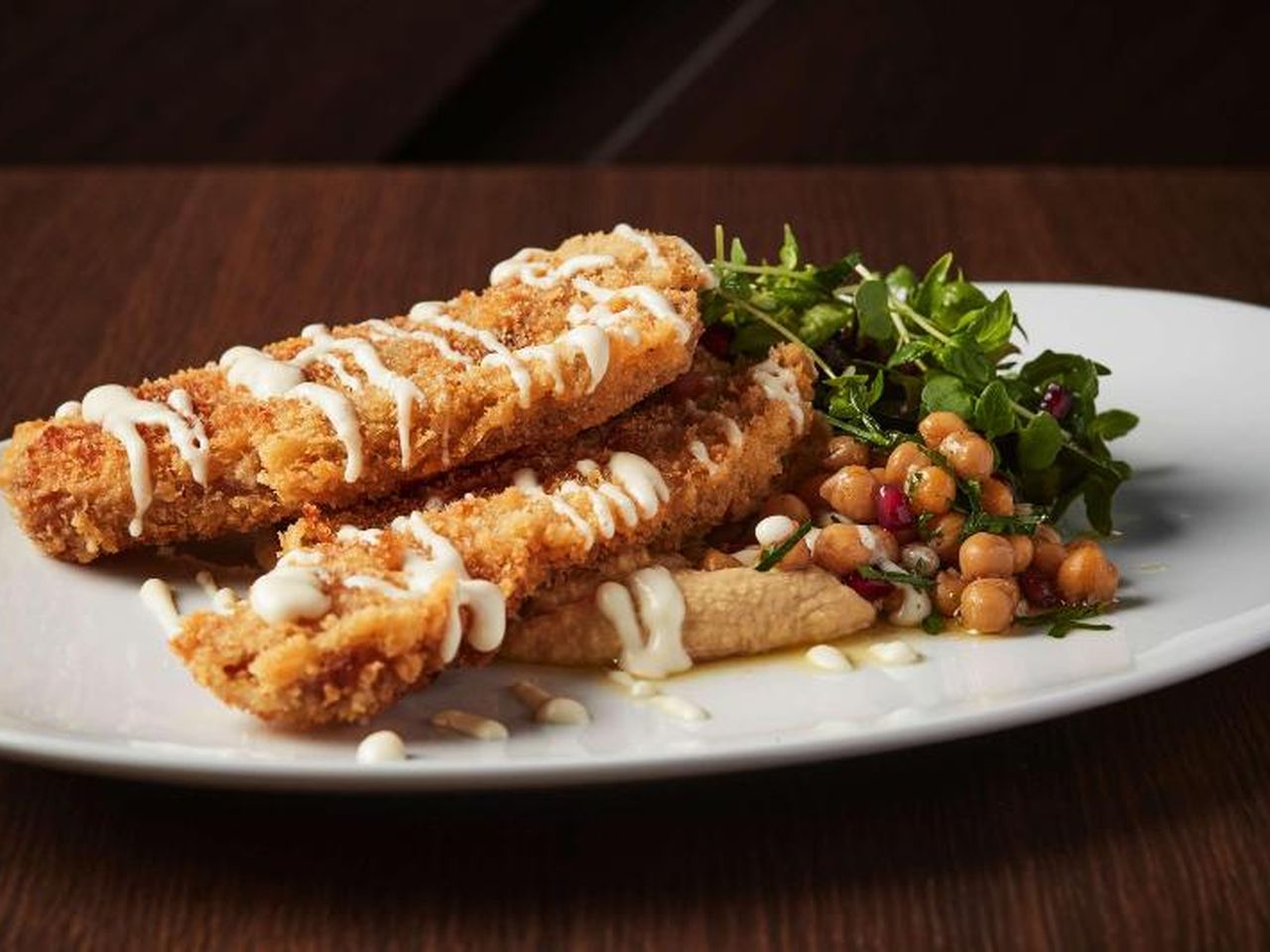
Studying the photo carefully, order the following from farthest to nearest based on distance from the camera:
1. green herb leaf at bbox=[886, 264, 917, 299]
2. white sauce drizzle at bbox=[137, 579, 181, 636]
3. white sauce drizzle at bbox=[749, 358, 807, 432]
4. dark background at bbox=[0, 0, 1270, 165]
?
1. dark background at bbox=[0, 0, 1270, 165]
2. green herb leaf at bbox=[886, 264, 917, 299]
3. white sauce drizzle at bbox=[749, 358, 807, 432]
4. white sauce drizzle at bbox=[137, 579, 181, 636]

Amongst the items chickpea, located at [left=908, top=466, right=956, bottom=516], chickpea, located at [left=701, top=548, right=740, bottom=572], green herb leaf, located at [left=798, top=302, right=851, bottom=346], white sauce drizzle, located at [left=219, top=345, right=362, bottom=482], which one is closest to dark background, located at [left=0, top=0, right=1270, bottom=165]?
green herb leaf, located at [left=798, top=302, right=851, bottom=346]

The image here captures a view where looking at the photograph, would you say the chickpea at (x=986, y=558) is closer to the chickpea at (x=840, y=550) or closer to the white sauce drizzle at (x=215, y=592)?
the chickpea at (x=840, y=550)

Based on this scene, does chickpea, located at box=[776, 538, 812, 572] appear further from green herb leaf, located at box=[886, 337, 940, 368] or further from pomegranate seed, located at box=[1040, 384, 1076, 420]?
pomegranate seed, located at box=[1040, 384, 1076, 420]

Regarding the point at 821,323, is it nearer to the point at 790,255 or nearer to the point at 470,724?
the point at 790,255

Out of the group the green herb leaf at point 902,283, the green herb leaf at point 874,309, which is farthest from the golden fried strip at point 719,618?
the green herb leaf at point 902,283

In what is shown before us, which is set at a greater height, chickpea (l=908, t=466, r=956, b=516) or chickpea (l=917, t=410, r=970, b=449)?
chickpea (l=917, t=410, r=970, b=449)

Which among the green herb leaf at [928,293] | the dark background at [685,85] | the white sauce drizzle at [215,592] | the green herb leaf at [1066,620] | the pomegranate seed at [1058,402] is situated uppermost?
the dark background at [685,85]

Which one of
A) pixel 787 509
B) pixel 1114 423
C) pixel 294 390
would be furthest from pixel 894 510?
pixel 294 390
